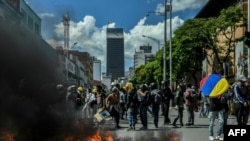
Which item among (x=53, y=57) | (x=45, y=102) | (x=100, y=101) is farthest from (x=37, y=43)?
(x=100, y=101)

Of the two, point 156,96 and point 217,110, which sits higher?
point 156,96

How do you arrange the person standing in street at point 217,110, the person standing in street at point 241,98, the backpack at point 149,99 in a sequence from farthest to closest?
the backpack at point 149,99
the person standing in street at point 241,98
the person standing in street at point 217,110

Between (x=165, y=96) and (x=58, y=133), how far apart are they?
1024cm

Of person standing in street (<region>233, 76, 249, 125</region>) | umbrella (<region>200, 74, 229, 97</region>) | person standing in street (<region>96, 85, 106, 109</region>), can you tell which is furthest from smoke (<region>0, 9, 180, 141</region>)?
person standing in street (<region>96, 85, 106, 109</region>)

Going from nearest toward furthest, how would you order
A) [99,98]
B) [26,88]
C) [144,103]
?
[26,88] → [144,103] → [99,98]

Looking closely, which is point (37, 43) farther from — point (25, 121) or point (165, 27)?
point (165, 27)

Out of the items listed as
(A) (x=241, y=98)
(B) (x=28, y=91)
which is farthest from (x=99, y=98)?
(B) (x=28, y=91)

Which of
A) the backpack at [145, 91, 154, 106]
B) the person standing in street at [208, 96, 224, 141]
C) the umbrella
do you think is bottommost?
the person standing in street at [208, 96, 224, 141]

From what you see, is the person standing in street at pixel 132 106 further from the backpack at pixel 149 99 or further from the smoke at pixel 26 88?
the smoke at pixel 26 88

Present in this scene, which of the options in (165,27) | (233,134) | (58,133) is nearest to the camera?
(233,134)

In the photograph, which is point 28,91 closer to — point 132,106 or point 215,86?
point 215,86

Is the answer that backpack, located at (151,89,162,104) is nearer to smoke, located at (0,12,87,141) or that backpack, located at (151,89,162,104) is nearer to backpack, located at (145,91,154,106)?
backpack, located at (145,91,154,106)

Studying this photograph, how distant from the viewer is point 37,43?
10.8 metres

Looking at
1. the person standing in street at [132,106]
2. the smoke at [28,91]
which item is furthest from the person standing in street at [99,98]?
the smoke at [28,91]
